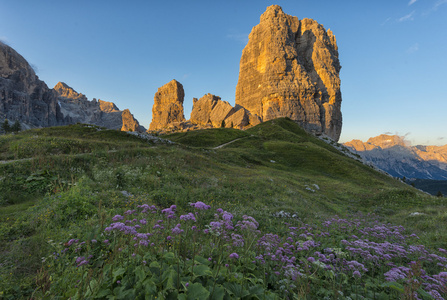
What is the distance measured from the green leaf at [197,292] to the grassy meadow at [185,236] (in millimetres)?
16

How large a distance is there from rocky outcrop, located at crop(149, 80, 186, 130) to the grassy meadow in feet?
565

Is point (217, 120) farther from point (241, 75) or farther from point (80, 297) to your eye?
point (80, 297)

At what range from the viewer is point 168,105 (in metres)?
189

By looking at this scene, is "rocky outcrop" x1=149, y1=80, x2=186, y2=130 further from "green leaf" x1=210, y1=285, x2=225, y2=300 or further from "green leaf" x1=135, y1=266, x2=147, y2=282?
"green leaf" x1=210, y1=285, x2=225, y2=300

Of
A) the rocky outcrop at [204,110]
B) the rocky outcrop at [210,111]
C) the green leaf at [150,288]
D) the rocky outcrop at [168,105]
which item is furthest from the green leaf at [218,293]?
the rocky outcrop at [168,105]

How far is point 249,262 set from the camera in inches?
164

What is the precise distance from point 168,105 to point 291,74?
367 ft

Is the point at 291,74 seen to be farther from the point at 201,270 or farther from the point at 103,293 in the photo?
the point at 103,293

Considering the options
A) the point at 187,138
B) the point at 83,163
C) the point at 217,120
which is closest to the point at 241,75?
the point at 217,120

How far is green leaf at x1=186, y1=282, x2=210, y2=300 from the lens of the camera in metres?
2.58

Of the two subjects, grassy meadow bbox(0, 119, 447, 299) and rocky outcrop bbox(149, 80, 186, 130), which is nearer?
grassy meadow bbox(0, 119, 447, 299)

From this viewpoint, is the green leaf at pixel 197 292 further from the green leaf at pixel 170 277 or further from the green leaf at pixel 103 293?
the green leaf at pixel 103 293

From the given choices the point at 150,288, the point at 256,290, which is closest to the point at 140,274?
the point at 150,288

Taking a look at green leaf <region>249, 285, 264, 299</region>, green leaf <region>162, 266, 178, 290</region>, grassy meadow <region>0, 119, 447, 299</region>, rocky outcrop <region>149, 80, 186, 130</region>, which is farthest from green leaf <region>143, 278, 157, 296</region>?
rocky outcrop <region>149, 80, 186, 130</region>
